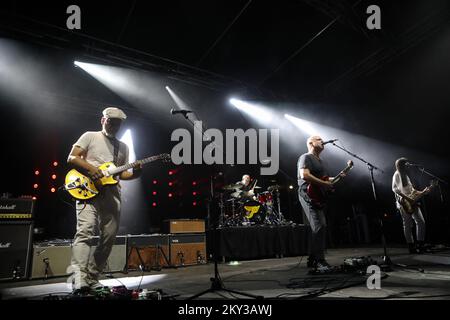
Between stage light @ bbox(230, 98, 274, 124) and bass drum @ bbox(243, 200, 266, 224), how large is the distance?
3.59 meters

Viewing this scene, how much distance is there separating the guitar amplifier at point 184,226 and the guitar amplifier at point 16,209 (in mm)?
2745

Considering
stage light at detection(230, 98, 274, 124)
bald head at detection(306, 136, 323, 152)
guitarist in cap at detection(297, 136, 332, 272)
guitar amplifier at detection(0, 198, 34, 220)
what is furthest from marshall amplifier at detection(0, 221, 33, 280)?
stage light at detection(230, 98, 274, 124)

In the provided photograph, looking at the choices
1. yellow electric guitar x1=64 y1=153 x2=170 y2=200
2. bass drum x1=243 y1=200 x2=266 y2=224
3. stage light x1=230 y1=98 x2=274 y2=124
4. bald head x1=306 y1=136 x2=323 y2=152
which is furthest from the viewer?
stage light x1=230 y1=98 x2=274 y2=124

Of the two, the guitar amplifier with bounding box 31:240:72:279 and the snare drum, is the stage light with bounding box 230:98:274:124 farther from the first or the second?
the guitar amplifier with bounding box 31:240:72:279

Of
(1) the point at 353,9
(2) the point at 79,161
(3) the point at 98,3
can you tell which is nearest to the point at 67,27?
(3) the point at 98,3

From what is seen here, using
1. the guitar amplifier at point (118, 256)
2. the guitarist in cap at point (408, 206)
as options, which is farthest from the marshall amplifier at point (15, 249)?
the guitarist in cap at point (408, 206)

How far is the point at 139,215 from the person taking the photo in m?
9.30

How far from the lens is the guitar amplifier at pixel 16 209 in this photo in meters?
4.89

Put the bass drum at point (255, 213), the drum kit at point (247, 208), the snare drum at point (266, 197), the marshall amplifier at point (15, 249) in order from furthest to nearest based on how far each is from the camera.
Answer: the snare drum at point (266, 197) → the bass drum at point (255, 213) → the drum kit at point (247, 208) → the marshall amplifier at point (15, 249)

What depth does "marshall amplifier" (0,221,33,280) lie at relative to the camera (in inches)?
187

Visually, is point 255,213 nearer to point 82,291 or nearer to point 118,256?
point 118,256

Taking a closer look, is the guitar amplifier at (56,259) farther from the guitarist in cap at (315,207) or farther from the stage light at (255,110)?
the stage light at (255,110)

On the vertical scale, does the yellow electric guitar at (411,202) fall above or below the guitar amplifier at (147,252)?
above

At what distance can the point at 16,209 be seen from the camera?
501 centimetres
